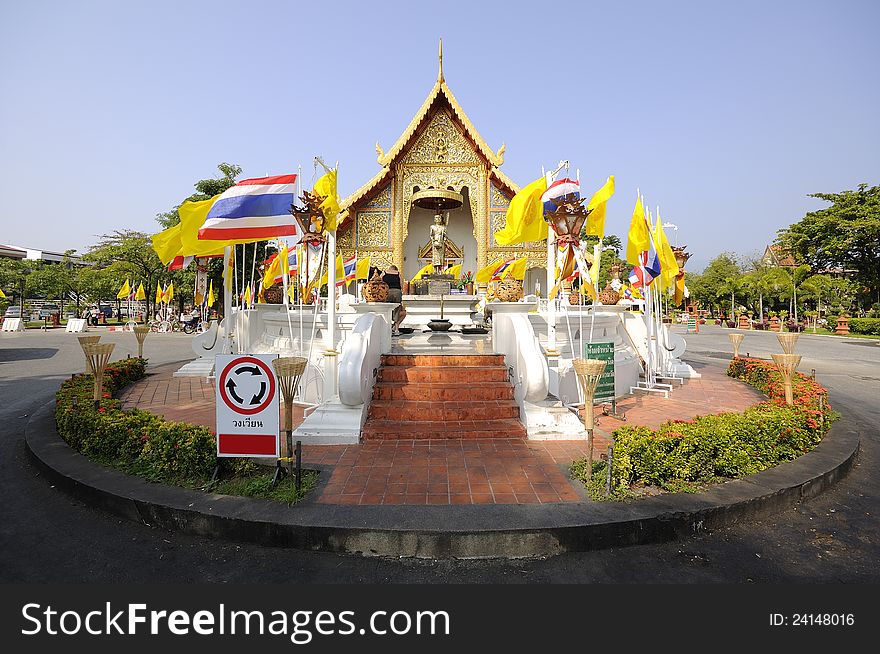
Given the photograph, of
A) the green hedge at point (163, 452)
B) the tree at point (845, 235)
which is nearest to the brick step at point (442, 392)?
the green hedge at point (163, 452)

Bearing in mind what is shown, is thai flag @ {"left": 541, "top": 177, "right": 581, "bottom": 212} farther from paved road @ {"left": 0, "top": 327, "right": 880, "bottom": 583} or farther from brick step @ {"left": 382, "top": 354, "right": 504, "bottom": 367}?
paved road @ {"left": 0, "top": 327, "right": 880, "bottom": 583}

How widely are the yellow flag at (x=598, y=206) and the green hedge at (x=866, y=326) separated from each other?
30713 millimetres

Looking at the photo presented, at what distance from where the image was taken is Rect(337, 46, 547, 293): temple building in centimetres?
2322

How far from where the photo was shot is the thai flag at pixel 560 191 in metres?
7.31

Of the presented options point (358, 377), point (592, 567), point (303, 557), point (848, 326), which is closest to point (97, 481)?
point (303, 557)

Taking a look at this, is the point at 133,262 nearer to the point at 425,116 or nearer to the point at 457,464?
the point at 425,116

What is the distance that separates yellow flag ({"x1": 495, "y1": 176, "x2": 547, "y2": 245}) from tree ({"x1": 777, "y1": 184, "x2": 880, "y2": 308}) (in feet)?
110

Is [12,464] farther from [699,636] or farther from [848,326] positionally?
[848,326]

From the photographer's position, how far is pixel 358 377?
19.3ft

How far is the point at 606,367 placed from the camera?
21.5 feet

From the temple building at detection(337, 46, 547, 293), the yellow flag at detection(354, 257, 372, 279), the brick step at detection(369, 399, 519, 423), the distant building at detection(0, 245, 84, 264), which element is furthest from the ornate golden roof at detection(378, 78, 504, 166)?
the distant building at detection(0, 245, 84, 264)

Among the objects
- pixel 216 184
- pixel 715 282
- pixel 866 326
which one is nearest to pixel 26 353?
pixel 216 184

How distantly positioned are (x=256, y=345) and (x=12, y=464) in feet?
17.1

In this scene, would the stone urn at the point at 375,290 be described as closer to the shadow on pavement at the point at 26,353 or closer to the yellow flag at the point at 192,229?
the yellow flag at the point at 192,229
